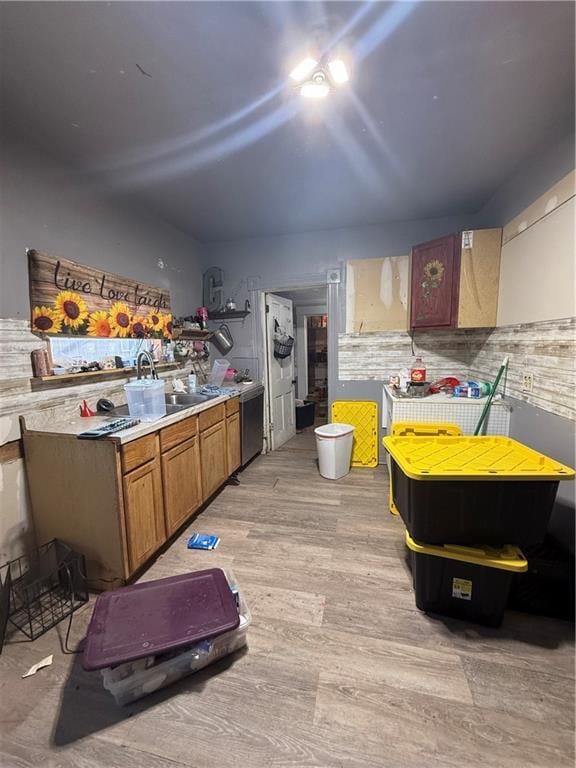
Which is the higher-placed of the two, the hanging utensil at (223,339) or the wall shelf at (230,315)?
the wall shelf at (230,315)

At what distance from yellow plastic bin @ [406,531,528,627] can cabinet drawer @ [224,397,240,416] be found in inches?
75.4

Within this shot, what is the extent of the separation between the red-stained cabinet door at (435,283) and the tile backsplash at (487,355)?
38 cm

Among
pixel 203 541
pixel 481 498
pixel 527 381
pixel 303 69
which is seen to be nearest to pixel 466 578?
pixel 481 498

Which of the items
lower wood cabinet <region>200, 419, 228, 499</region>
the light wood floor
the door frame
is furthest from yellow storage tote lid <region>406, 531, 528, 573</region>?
the door frame

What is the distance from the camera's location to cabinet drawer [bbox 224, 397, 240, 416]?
2.93 metres

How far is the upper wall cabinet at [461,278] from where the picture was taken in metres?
2.51

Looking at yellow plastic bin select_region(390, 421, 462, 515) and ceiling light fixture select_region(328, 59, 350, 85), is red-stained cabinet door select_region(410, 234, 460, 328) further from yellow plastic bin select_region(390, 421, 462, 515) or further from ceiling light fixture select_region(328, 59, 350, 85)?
ceiling light fixture select_region(328, 59, 350, 85)

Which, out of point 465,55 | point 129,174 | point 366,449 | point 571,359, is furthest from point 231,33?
point 366,449

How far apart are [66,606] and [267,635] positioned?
1131 millimetres

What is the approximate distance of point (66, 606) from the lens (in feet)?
5.45

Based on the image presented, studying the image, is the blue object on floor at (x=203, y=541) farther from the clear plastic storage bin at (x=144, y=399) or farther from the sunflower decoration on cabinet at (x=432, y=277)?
the sunflower decoration on cabinet at (x=432, y=277)

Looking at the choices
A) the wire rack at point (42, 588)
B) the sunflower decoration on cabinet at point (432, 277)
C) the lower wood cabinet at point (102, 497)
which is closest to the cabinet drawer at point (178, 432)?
the lower wood cabinet at point (102, 497)

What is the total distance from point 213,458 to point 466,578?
195 centimetres

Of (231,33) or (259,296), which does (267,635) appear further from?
(259,296)
